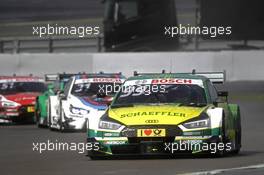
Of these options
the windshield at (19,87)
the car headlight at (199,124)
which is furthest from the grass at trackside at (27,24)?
the car headlight at (199,124)

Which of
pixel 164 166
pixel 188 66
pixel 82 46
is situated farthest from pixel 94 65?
pixel 164 166

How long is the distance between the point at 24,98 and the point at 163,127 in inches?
534

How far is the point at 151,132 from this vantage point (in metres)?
14.3

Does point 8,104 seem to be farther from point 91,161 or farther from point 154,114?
point 154,114

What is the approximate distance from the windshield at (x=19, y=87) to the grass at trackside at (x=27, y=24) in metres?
3.25

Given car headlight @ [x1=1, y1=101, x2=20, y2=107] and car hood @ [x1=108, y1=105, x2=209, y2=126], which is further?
car headlight @ [x1=1, y1=101, x2=20, y2=107]

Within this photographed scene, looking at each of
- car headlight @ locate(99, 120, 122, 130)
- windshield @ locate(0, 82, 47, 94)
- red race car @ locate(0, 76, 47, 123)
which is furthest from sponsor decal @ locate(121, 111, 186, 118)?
windshield @ locate(0, 82, 47, 94)

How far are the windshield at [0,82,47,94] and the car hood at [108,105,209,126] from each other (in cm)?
1349

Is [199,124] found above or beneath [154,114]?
beneath

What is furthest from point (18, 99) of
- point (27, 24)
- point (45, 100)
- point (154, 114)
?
point (154, 114)

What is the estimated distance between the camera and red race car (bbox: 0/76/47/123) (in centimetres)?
2720

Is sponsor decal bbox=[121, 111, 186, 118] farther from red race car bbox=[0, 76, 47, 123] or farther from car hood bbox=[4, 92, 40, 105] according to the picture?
car hood bbox=[4, 92, 40, 105]

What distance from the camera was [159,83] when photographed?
621 inches

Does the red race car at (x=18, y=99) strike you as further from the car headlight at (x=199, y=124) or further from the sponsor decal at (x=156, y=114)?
the car headlight at (x=199, y=124)
